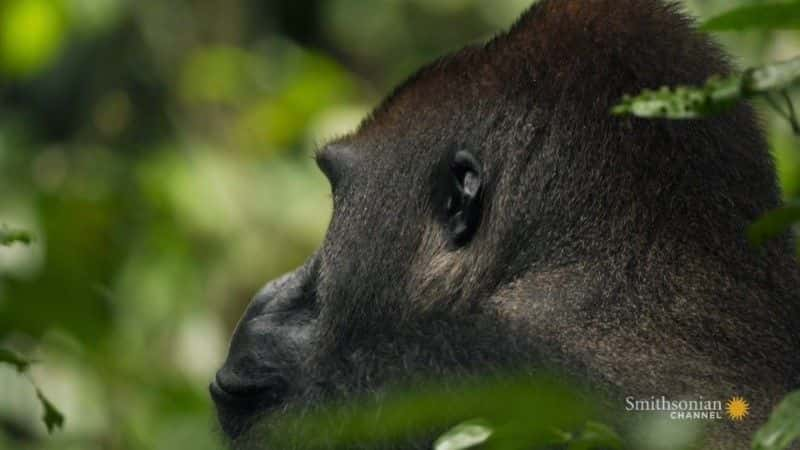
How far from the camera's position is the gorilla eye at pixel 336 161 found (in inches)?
139

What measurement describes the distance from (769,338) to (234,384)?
117cm

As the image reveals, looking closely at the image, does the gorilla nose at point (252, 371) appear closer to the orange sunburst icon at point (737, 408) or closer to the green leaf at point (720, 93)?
the orange sunburst icon at point (737, 408)

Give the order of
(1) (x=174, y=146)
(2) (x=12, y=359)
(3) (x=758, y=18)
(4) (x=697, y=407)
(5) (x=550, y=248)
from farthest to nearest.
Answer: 1. (1) (x=174, y=146)
2. (5) (x=550, y=248)
3. (4) (x=697, y=407)
4. (2) (x=12, y=359)
5. (3) (x=758, y=18)

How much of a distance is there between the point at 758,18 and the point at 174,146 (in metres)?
5.00

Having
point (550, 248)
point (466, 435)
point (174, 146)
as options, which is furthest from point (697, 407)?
point (174, 146)

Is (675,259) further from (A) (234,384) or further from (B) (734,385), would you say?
(A) (234,384)

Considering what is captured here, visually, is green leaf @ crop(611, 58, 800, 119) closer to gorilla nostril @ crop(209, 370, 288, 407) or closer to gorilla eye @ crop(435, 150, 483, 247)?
gorilla eye @ crop(435, 150, 483, 247)

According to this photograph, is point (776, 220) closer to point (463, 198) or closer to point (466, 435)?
point (466, 435)

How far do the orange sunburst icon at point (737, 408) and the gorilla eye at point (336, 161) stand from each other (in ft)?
3.92

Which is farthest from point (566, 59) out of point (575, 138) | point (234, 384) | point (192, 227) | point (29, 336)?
point (192, 227)

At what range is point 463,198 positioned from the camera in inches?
123

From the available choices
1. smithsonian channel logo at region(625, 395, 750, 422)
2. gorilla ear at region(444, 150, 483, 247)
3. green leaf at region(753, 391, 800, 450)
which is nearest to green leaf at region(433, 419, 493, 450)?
green leaf at region(753, 391, 800, 450)

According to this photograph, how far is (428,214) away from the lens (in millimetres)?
3254

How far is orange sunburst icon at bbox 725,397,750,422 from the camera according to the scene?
8.70 feet
